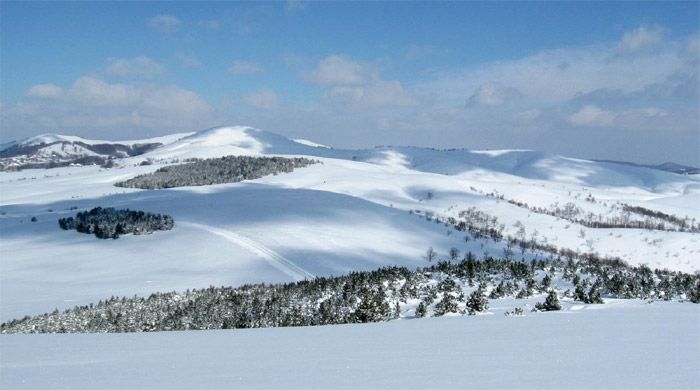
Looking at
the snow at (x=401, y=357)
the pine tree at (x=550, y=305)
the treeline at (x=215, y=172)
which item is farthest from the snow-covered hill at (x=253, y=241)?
the pine tree at (x=550, y=305)

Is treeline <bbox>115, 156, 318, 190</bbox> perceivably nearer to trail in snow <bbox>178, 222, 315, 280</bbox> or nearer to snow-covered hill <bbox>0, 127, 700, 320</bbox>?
snow-covered hill <bbox>0, 127, 700, 320</bbox>

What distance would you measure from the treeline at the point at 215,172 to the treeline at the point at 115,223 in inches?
2132

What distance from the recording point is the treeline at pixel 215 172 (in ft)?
398

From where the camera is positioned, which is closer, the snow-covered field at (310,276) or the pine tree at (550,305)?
the snow-covered field at (310,276)

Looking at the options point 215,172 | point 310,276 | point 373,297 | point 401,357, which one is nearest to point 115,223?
point 310,276

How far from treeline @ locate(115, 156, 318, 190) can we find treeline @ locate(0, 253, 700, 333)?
96424mm

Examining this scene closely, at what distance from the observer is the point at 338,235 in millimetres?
60656

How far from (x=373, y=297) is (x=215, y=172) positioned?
121 meters

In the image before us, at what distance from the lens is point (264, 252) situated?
5044 centimetres

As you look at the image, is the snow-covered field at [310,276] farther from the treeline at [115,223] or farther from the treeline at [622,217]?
the treeline at [622,217]

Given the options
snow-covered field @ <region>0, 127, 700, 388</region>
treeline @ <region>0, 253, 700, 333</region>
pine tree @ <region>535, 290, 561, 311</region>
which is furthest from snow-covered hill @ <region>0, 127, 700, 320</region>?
pine tree @ <region>535, 290, 561, 311</region>

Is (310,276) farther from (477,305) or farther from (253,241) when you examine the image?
(477,305)

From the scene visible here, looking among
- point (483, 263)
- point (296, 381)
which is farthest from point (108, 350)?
point (483, 263)

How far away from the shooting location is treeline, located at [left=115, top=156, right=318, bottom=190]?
398ft
